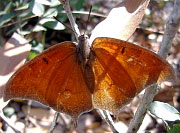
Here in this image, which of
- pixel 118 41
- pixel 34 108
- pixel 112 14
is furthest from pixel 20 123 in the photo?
pixel 118 41

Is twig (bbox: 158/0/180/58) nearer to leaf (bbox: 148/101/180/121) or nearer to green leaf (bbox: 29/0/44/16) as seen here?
leaf (bbox: 148/101/180/121)

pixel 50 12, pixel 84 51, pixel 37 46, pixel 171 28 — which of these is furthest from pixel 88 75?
pixel 37 46

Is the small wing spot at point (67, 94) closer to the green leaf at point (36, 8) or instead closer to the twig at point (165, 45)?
the twig at point (165, 45)

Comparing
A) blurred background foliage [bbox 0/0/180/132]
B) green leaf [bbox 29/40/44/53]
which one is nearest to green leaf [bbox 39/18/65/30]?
blurred background foliage [bbox 0/0/180/132]

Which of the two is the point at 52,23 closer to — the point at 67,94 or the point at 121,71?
the point at 67,94

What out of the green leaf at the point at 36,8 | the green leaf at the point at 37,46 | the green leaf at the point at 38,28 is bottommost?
the green leaf at the point at 37,46

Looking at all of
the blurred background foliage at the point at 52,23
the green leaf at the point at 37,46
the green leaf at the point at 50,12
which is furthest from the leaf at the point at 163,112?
the green leaf at the point at 37,46
